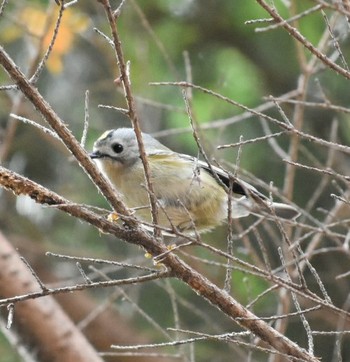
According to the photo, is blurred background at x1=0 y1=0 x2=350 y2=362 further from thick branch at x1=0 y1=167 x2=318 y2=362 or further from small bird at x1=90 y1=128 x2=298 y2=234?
thick branch at x1=0 y1=167 x2=318 y2=362

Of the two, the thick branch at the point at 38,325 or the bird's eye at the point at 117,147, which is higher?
the bird's eye at the point at 117,147

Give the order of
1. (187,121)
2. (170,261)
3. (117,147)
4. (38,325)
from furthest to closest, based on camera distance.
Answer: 1. (187,121)
2. (38,325)
3. (117,147)
4. (170,261)

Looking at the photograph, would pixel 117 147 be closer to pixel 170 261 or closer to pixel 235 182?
pixel 235 182

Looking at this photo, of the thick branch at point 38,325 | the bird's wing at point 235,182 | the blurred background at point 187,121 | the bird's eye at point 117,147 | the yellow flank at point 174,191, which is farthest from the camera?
the blurred background at point 187,121

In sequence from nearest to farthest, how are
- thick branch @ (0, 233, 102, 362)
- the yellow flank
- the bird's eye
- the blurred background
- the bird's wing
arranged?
the bird's wing
the yellow flank
the bird's eye
thick branch @ (0, 233, 102, 362)
the blurred background

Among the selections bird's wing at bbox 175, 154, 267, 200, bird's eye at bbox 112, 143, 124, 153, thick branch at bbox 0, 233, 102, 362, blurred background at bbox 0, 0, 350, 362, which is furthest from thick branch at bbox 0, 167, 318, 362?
blurred background at bbox 0, 0, 350, 362

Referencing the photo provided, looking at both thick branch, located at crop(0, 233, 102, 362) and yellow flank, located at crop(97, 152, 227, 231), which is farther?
thick branch, located at crop(0, 233, 102, 362)

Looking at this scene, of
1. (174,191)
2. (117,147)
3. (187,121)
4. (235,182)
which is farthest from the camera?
(187,121)

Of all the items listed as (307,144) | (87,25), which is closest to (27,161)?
(87,25)

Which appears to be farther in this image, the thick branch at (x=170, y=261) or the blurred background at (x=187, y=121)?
the blurred background at (x=187, y=121)

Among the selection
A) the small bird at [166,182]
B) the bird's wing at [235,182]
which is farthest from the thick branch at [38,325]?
the bird's wing at [235,182]

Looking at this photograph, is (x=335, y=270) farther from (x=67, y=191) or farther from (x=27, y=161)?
(x=27, y=161)

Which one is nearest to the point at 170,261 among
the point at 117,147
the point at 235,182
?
the point at 235,182

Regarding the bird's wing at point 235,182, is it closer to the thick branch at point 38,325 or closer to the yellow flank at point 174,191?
the yellow flank at point 174,191
